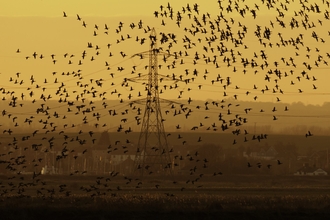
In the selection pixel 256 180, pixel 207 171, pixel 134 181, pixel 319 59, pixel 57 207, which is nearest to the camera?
pixel 319 59

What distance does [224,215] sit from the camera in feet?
178

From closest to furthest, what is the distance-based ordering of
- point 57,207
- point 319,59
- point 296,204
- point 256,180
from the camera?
1. point 319,59
2. point 57,207
3. point 296,204
4. point 256,180

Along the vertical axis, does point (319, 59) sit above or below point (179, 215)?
above

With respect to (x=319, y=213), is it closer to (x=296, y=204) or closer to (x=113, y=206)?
(x=296, y=204)

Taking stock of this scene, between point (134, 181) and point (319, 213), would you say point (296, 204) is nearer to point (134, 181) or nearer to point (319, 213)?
point (319, 213)

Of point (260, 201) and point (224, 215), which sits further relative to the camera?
point (260, 201)

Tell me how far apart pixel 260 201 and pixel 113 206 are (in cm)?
1004

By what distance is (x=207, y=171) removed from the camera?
6535 inches

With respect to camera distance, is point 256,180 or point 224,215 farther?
point 256,180

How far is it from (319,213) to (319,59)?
8000 mm

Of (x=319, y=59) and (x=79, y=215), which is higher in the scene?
(x=319, y=59)

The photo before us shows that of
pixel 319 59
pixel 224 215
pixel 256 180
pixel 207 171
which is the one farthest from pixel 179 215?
pixel 207 171

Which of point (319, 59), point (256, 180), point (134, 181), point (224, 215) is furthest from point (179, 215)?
point (256, 180)

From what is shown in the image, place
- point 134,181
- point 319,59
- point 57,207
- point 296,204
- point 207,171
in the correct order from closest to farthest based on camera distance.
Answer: point 319,59
point 57,207
point 296,204
point 134,181
point 207,171
